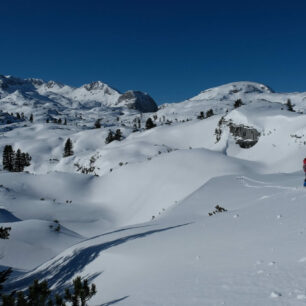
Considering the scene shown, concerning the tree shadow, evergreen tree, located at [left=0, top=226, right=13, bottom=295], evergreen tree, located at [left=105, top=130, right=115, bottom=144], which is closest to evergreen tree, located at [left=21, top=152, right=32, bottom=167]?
evergreen tree, located at [left=105, top=130, right=115, bottom=144]

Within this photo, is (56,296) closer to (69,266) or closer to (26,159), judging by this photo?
(69,266)

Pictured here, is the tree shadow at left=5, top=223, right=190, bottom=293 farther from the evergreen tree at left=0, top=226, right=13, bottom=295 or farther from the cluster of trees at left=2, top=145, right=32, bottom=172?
the cluster of trees at left=2, top=145, right=32, bottom=172

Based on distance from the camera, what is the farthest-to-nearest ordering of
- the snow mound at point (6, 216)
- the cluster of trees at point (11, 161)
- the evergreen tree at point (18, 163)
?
the evergreen tree at point (18, 163), the cluster of trees at point (11, 161), the snow mound at point (6, 216)

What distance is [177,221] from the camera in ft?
47.1

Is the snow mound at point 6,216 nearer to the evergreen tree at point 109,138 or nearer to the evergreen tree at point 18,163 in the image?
the evergreen tree at point 18,163

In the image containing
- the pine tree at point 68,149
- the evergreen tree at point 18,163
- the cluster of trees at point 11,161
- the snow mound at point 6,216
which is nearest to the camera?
the snow mound at point 6,216

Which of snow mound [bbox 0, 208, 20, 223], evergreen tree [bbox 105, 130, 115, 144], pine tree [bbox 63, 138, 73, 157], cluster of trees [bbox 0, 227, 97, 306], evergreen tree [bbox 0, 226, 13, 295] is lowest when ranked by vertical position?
cluster of trees [bbox 0, 227, 97, 306]

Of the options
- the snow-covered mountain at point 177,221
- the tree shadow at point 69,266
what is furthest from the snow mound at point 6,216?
the tree shadow at point 69,266

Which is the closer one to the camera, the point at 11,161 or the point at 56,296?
the point at 56,296

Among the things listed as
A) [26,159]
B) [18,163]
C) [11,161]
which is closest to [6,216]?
[18,163]

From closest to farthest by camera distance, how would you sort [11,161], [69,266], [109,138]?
[69,266], [11,161], [109,138]

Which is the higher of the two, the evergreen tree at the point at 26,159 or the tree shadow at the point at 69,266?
the evergreen tree at the point at 26,159

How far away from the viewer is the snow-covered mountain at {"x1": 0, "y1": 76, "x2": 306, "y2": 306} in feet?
19.2

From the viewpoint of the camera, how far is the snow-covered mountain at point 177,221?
584 centimetres
